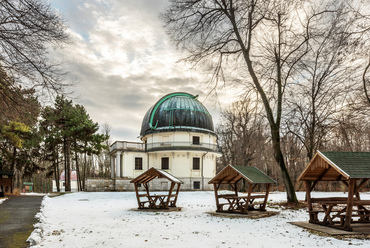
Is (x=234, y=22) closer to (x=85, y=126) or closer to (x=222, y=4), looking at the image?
(x=222, y=4)

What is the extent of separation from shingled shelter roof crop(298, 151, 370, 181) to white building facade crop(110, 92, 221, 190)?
2776 cm

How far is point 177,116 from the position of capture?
39438mm

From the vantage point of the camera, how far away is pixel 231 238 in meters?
8.17

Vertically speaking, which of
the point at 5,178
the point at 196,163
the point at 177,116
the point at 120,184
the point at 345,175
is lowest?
the point at 120,184

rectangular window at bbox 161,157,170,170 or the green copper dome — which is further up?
the green copper dome

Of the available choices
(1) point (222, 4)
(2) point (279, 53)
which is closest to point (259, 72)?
(2) point (279, 53)

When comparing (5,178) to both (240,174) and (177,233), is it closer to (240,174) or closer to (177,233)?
(240,174)

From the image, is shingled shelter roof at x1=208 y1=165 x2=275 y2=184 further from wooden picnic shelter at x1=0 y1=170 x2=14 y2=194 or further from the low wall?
the low wall

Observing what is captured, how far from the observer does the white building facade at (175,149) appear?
38312 mm

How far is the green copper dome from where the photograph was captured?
3916 centimetres

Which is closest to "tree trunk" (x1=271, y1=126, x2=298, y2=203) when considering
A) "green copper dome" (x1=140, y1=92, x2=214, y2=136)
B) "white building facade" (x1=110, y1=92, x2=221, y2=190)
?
"white building facade" (x1=110, y1=92, x2=221, y2=190)

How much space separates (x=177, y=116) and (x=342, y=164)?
31.2 meters

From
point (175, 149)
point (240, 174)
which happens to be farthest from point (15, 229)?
point (175, 149)

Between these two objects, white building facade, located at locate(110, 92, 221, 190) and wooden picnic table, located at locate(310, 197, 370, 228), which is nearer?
wooden picnic table, located at locate(310, 197, 370, 228)
